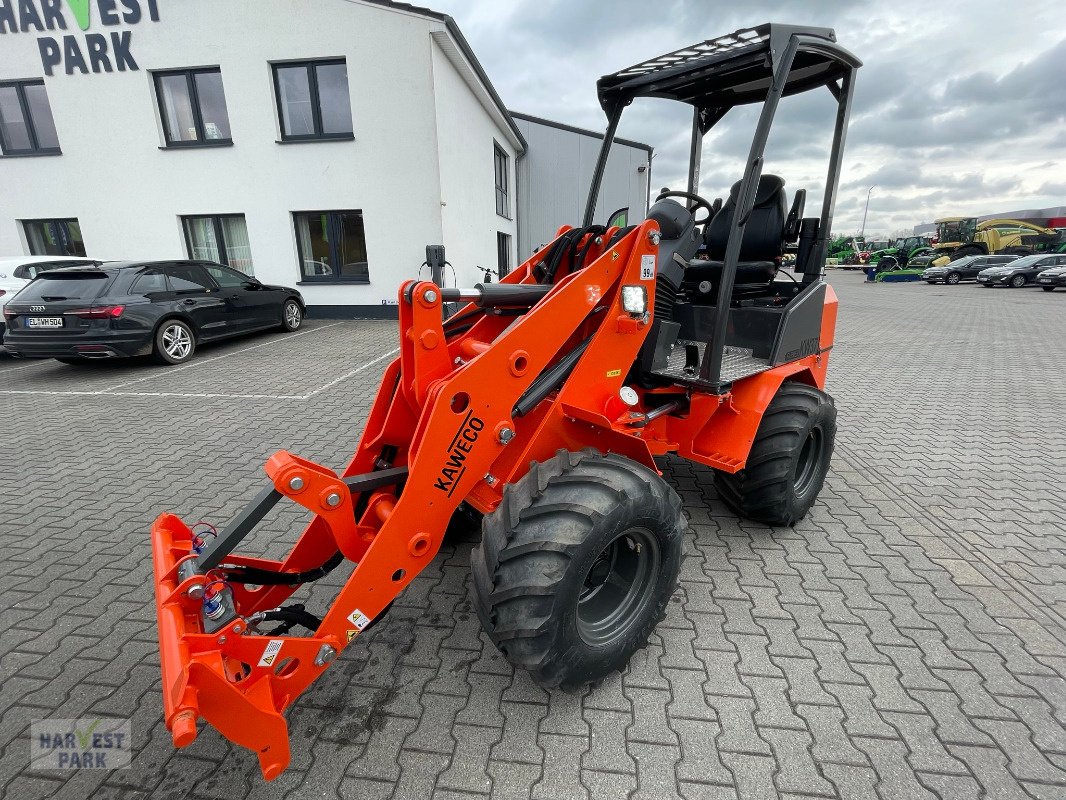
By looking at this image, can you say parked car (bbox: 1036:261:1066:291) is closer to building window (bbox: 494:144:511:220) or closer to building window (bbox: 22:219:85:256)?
building window (bbox: 494:144:511:220)

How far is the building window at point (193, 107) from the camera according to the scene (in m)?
11.7

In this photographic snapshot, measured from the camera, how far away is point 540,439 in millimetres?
2348

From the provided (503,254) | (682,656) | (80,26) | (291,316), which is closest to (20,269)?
(291,316)

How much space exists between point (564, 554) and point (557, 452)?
0.48m

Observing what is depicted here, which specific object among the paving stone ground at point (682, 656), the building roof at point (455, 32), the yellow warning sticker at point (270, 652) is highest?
the building roof at point (455, 32)

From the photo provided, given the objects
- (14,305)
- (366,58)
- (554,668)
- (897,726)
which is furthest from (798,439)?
(366,58)

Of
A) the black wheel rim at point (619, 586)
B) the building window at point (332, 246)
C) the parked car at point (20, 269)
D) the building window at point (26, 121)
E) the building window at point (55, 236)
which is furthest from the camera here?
the building window at point (55, 236)

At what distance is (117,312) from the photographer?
740cm

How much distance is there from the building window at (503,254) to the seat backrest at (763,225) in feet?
48.6

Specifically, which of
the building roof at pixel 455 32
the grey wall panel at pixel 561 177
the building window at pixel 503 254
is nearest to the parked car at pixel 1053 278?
the grey wall panel at pixel 561 177

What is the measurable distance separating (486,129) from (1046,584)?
1632 cm

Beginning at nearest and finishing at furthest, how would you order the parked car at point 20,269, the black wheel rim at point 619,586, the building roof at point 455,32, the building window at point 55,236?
1. the black wheel rim at point 619,586
2. the parked car at point 20,269
3. the building roof at point 455,32
4. the building window at point 55,236

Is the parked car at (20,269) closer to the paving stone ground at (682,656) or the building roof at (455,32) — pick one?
the paving stone ground at (682,656)

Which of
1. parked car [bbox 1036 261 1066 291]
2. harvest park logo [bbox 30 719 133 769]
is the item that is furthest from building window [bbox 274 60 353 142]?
parked car [bbox 1036 261 1066 291]
